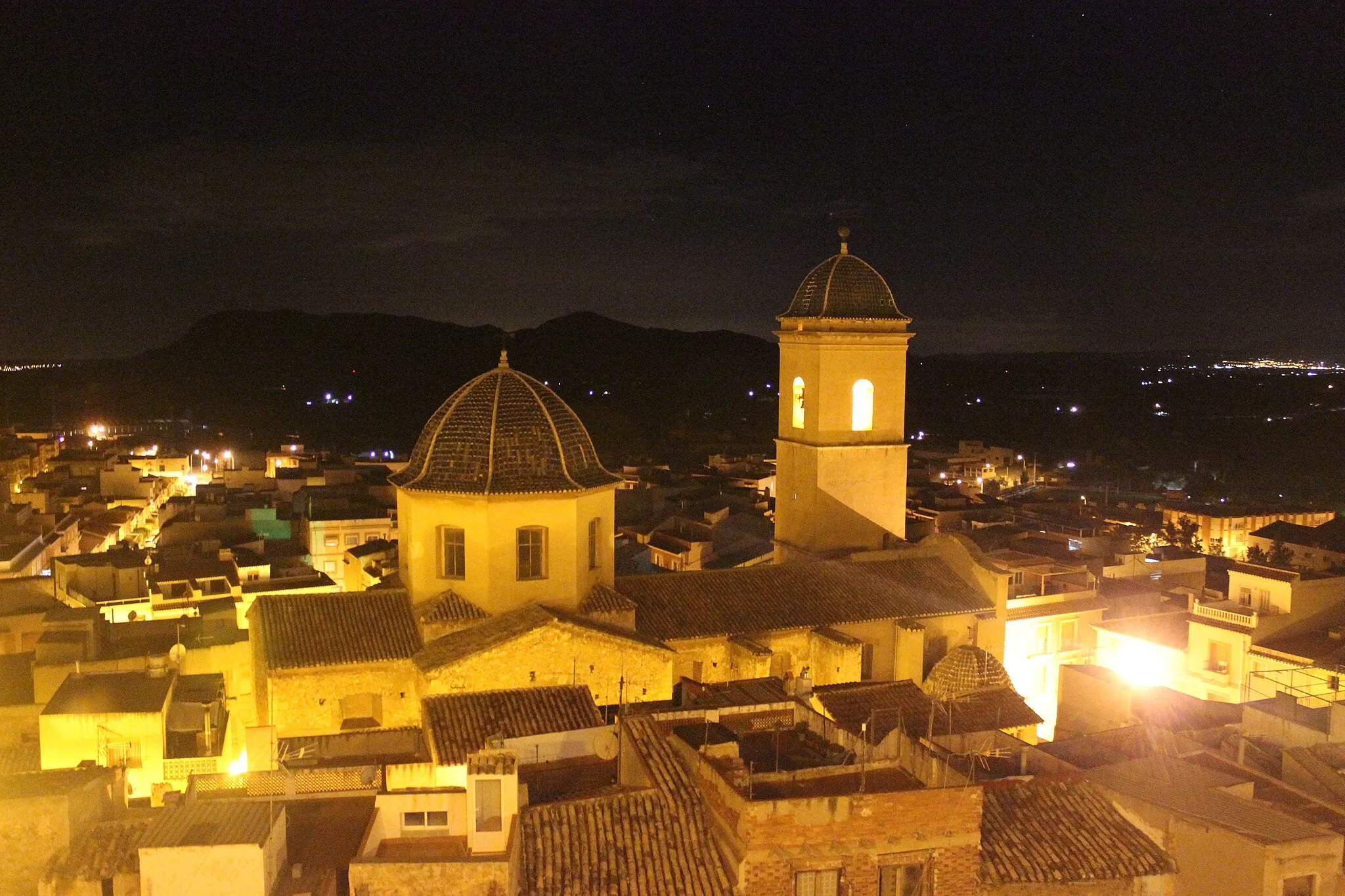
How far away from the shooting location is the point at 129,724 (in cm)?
1839

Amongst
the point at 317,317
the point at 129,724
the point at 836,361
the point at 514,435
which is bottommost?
the point at 129,724

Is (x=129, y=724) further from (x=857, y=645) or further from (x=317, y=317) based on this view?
(x=317, y=317)

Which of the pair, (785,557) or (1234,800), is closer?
(1234,800)

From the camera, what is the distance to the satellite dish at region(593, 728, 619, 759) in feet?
44.5

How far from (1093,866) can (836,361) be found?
13242 mm

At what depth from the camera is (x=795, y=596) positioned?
19.6 metres

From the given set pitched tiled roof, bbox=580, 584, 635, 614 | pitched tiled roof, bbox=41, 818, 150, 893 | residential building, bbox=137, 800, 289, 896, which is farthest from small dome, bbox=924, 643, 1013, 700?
pitched tiled roof, bbox=41, 818, 150, 893

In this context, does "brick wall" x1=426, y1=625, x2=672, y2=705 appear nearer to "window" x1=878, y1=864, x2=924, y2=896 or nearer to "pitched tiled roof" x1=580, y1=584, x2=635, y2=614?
"pitched tiled roof" x1=580, y1=584, x2=635, y2=614

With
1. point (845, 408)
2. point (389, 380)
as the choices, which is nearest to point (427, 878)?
point (845, 408)

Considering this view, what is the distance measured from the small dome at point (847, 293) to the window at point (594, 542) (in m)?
7.37

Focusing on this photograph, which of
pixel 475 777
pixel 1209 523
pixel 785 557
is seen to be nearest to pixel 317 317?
pixel 1209 523

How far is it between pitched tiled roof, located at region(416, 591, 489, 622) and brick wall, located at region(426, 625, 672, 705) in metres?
1.28

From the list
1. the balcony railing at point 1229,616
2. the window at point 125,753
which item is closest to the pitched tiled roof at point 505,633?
the window at point 125,753

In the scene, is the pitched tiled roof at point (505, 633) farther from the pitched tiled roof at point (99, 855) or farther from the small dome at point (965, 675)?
the small dome at point (965, 675)
